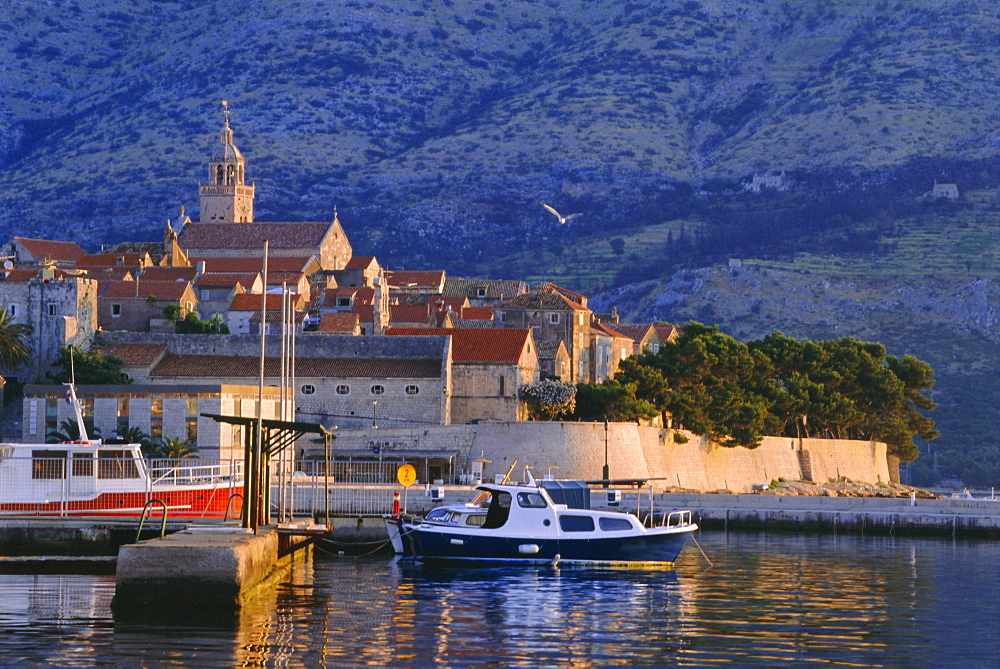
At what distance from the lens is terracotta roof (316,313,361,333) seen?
9838cm

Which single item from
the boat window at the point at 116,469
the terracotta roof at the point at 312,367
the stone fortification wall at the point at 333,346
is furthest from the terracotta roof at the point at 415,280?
the boat window at the point at 116,469

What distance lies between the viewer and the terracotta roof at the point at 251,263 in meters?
125

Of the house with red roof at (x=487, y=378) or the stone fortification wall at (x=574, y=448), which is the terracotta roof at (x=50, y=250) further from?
the stone fortification wall at (x=574, y=448)

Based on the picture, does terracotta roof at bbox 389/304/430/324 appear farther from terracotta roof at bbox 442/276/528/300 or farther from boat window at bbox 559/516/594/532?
boat window at bbox 559/516/594/532

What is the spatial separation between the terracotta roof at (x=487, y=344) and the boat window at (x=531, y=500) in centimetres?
3709

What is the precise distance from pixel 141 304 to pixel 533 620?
234 ft

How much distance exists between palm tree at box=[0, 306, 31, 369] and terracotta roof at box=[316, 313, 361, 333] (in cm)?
2057

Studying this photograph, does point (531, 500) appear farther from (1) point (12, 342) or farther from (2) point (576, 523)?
(1) point (12, 342)

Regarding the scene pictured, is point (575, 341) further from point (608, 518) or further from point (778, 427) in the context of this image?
point (608, 518)

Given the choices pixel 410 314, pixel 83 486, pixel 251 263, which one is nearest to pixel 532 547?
pixel 83 486

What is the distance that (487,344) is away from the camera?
83625 millimetres

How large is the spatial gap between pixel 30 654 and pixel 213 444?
4450cm

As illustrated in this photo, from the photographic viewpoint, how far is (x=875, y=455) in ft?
344

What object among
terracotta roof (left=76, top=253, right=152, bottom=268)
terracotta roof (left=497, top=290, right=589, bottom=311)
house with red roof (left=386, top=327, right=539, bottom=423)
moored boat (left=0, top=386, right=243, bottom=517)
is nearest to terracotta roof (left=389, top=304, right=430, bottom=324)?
terracotta roof (left=497, top=290, right=589, bottom=311)
